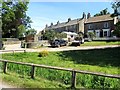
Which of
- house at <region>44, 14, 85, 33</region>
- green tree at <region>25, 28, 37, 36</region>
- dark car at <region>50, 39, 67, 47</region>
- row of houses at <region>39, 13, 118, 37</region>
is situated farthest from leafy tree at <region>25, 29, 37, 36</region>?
dark car at <region>50, 39, 67, 47</region>

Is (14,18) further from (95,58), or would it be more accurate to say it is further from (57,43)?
(95,58)

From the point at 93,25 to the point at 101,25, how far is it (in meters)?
4.30

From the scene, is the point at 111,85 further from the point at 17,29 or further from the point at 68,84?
the point at 17,29

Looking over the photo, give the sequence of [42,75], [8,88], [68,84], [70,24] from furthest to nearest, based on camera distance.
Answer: [70,24]
[42,75]
[68,84]
[8,88]

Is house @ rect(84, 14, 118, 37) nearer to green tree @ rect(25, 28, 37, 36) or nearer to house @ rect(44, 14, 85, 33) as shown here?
house @ rect(44, 14, 85, 33)

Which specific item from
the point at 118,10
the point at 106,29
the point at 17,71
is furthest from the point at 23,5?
the point at 17,71

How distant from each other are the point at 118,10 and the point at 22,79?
33.7 meters

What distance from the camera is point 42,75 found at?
15.5 meters

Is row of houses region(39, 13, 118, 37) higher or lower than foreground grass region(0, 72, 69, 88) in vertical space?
higher

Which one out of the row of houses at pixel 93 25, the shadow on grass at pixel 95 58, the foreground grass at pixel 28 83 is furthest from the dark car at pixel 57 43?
the foreground grass at pixel 28 83

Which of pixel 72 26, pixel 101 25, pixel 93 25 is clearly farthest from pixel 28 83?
pixel 72 26

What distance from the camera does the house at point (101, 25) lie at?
82.7 m

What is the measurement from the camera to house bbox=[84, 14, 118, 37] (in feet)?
271

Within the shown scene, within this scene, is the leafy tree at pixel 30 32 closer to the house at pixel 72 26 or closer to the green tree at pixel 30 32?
the green tree at pixel 30 32
